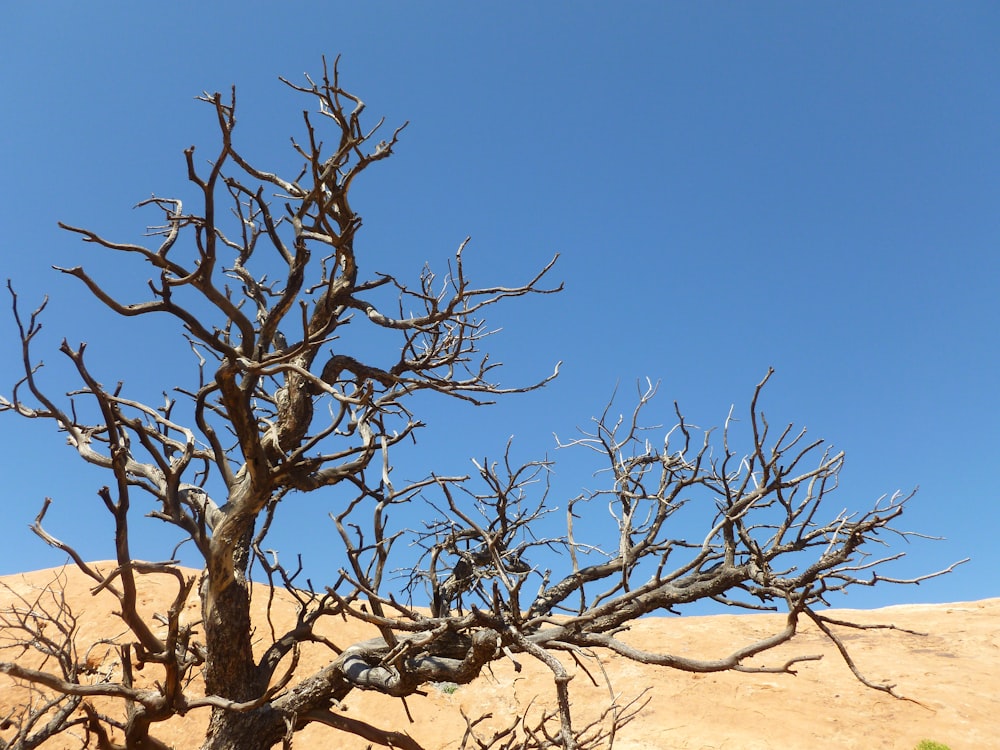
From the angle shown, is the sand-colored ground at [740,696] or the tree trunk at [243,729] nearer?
the tree trunk at [243,729]

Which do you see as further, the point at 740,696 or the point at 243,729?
the point at 740,696

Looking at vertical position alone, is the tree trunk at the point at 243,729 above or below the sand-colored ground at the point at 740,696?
below

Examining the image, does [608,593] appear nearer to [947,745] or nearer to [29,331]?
[29,331]

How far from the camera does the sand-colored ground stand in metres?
11.4

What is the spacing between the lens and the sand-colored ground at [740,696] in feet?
37.5

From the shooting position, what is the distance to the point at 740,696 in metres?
13.0

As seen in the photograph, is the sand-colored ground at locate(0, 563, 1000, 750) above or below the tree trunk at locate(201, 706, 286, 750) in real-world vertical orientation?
above

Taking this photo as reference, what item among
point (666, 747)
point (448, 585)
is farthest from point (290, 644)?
point (666, 747)

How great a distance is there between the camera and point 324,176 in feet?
16.8

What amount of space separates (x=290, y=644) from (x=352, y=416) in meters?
1.89

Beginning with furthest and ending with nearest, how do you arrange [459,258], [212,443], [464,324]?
[464,324] < [459,258] < [212,443]

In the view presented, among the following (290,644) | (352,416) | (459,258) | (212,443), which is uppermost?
(459,258)

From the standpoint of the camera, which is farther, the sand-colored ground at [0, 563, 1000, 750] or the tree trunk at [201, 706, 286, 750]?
the sand-colored ground at [0, 563, 1000, 750]

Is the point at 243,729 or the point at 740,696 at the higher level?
the point at 740,696
